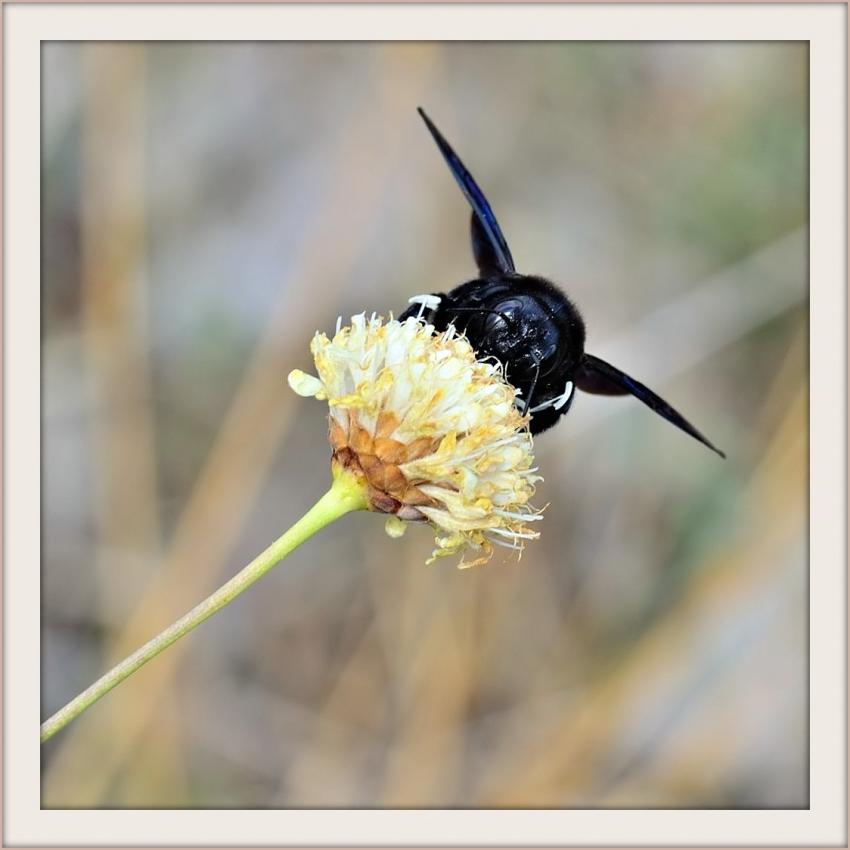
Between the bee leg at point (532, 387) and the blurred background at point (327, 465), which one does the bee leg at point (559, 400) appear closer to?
the bee leg at point (532, 387)

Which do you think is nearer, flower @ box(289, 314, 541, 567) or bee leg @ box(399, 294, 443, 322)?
flower @ box(289, 314, 541, 567)

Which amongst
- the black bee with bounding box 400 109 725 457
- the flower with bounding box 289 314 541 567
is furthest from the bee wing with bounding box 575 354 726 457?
the flower with bounding box 289 314 541 567

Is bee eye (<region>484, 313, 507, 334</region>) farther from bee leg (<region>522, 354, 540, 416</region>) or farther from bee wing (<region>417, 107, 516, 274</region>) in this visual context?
bee wing (<region>417, 107, 516, 274</region>)

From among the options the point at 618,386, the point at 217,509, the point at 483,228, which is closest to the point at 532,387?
the point at 618,386

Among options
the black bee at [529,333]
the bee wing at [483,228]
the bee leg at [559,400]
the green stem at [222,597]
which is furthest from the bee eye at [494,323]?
the green stem at [222,597]

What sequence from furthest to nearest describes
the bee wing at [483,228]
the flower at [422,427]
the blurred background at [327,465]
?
1. the blurred background at [327,465]
2. the bee wing at [483,228]
3. the flower at [422,427]

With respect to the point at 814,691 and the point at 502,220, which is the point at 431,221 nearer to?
the point at 502,220
